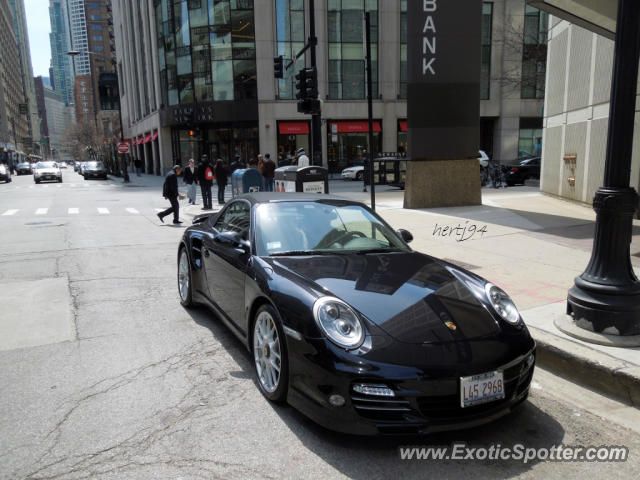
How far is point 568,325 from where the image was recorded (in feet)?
15.0

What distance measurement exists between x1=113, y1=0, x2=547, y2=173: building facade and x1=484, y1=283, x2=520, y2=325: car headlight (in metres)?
34.7

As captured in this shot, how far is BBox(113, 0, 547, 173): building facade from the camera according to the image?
36969mm

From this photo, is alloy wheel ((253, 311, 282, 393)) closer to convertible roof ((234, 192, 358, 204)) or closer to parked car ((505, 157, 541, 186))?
convertible roof ((234, 192, 358, 204))

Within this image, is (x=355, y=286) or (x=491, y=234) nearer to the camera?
(x=355, y=286)

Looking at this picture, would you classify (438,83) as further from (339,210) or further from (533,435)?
(533,435)

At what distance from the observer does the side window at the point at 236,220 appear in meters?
4.74

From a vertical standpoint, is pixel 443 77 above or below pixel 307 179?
above

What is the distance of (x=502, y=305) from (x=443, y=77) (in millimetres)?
11324

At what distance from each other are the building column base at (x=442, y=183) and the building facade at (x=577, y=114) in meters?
2.65

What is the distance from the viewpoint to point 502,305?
11.7 feet

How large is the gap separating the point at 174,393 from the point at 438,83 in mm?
11964

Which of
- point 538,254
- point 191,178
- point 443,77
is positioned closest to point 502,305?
point 538,254

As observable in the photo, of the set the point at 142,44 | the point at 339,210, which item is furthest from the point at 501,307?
the point at 142,44

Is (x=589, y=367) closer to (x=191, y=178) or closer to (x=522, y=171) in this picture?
(x=191, y=178)
